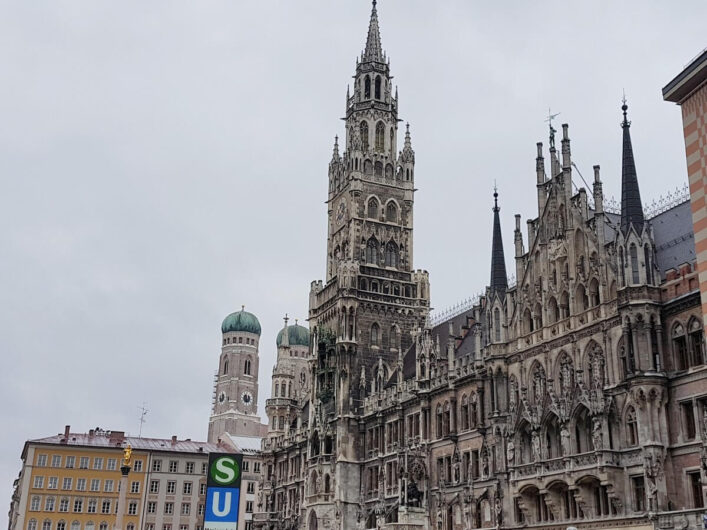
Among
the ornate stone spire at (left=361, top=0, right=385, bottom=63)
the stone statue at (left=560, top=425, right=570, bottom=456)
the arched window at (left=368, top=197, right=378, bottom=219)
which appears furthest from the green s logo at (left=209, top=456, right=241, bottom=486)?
the ornate stone spire at (left=361, top=0, right=385, bottom=63)

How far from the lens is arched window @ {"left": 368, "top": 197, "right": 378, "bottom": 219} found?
87062 mm

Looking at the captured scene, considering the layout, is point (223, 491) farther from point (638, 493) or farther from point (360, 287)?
point (360, 287)

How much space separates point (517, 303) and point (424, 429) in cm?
1484

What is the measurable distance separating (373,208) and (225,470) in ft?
192

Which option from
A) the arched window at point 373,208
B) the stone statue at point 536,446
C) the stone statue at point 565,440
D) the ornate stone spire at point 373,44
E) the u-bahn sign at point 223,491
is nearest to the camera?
the u-bahn sign at point 223,491

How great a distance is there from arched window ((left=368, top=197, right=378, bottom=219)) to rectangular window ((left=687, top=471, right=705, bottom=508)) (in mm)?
49085

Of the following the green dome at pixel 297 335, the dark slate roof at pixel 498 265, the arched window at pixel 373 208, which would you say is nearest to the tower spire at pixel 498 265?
the dark slate roof at pixel 498 265

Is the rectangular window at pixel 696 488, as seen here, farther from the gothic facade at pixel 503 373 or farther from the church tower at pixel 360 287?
the church tower at pixel 360 287

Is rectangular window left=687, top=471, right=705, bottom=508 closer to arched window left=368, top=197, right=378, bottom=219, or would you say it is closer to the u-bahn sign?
the u-bahn sign

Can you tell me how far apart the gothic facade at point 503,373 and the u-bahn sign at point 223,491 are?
22.6 meters

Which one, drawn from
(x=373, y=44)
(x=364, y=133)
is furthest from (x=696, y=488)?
(x=373, y=44)

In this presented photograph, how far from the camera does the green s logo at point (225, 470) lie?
30562 mm

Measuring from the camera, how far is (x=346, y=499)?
7431 centimetres

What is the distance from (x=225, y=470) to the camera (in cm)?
3080
